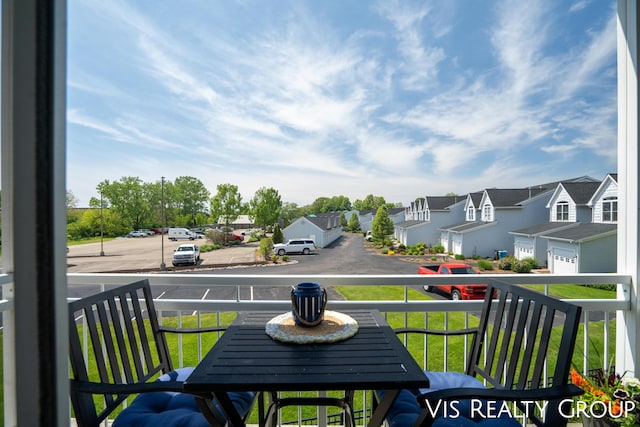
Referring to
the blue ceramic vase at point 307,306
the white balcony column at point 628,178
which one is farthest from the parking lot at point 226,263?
the white balcony column at point 628,178

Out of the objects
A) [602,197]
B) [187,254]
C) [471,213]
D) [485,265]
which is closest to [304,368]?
[485,265]

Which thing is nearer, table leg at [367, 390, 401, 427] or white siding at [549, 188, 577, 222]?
table leg at [367, 390, 401, 427]

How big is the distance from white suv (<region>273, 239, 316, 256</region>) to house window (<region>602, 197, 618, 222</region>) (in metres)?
2.97

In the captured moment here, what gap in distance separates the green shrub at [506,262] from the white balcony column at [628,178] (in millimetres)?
723

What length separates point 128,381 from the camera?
1.45 m

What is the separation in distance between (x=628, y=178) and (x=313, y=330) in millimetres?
2066

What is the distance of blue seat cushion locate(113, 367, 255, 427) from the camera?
1245 millimetres

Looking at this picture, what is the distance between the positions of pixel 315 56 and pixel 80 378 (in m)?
3.40

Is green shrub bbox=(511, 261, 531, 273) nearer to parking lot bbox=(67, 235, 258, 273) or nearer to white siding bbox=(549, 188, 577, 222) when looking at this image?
white siding bbox=(549, 188, 577, 222)

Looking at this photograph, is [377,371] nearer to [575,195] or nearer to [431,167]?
[575,195]

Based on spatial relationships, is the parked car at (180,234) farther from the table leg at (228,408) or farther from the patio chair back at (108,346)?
the table leg at (228,408)

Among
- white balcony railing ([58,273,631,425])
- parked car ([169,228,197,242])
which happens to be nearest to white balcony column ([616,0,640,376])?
white balcony railing ([58,273,631,425])

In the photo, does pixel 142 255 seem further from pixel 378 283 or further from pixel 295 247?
pixel 378 283

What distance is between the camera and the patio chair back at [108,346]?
1.20 m
